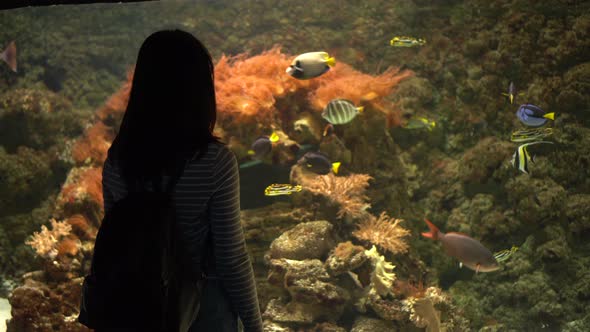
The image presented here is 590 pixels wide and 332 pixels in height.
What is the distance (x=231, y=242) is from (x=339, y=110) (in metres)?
Result: 3.11

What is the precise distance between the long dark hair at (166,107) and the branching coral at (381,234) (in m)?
3.23

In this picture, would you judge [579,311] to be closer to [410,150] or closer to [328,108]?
[410,150]

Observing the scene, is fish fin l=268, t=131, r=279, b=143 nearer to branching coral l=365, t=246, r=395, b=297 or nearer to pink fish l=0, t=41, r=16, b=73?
branching coral l=365, t=246, r=395, b=297

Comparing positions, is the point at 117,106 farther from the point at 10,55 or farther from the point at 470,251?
the point at 470,251

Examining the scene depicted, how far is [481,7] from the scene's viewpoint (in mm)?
7141

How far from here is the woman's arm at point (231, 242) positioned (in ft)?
5.57

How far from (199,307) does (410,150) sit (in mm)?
5471

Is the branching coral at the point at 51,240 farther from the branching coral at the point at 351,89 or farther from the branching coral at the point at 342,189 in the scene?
the branching coral at the point at 351,89

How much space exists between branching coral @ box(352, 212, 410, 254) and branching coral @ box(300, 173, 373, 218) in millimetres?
150

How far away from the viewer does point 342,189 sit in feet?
15.5

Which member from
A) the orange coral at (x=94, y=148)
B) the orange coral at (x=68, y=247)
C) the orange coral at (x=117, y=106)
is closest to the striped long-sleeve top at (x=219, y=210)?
the orange coral at (x=68, y=247)

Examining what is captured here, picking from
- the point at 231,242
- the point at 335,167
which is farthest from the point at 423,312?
the point at 231,242

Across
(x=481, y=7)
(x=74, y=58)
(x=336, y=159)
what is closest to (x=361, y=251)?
(x=336, y=159)

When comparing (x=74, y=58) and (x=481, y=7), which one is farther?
(x=74, y=58)
